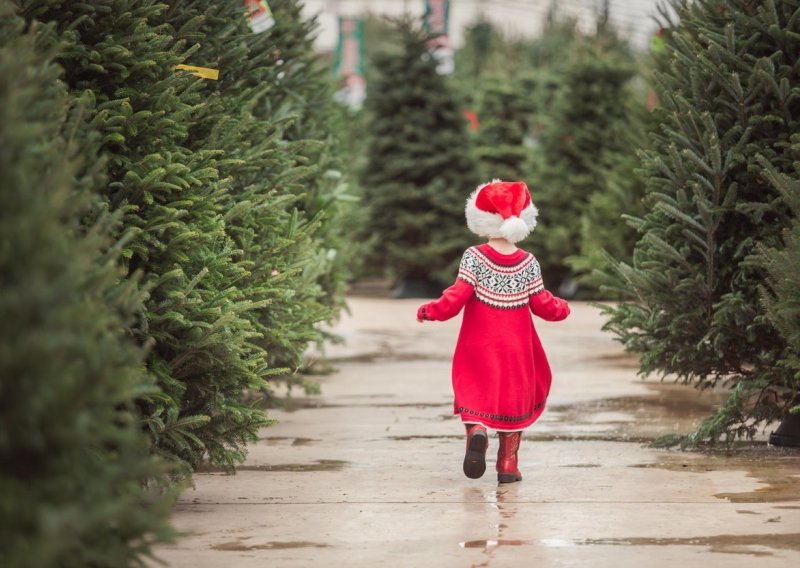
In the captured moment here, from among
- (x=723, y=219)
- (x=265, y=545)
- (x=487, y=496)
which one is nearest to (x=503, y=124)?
(x=723, y=219)

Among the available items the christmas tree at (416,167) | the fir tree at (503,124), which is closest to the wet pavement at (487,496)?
the christmas tree at (416,167)

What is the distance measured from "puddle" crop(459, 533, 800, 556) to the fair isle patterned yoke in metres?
1.95

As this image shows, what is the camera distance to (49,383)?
329 centimetres

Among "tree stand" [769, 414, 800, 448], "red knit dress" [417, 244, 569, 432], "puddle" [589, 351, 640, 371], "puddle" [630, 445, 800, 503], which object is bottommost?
"puddle" [589, 351, 640, 371]

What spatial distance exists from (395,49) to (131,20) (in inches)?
791

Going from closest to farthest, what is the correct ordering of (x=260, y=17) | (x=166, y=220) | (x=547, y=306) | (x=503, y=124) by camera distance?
1. (x=166, y=220)
2. (x=547, y=306)
3. (x=260, y=17)
4. (x=503, y=124)

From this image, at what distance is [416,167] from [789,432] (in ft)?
59.8

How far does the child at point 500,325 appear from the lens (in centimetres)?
729

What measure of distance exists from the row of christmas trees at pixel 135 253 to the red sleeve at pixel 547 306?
1435mm

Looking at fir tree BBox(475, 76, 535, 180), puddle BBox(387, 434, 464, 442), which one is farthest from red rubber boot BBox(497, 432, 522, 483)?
fir tree BBox(475, 76, 535, 180)

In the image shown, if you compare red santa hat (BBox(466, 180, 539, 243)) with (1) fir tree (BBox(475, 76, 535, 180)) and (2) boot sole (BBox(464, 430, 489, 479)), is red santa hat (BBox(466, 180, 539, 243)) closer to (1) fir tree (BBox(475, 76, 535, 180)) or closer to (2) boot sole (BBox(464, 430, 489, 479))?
(2) boot sole (BBox(464, 430, 489, 479))

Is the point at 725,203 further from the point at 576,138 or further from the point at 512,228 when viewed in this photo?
the point at 576,138

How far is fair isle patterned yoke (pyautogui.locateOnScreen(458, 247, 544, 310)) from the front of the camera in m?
7.39

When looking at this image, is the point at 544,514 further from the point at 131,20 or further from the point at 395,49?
the point at 395,49
